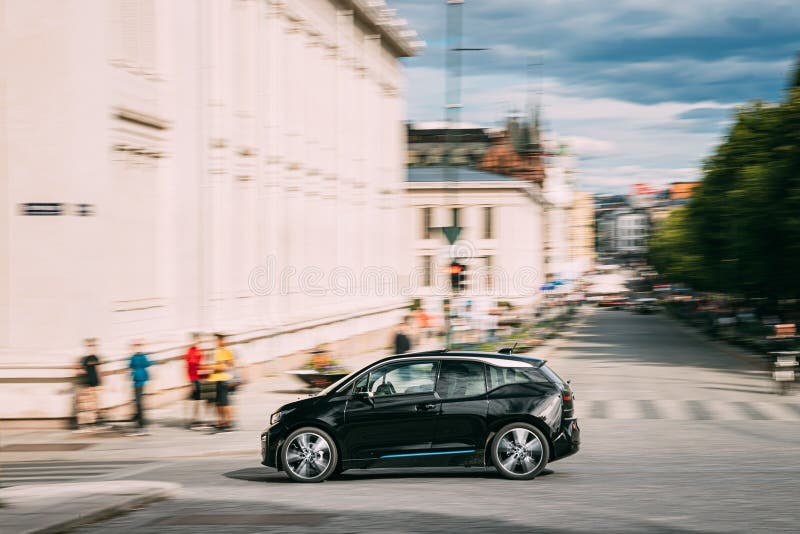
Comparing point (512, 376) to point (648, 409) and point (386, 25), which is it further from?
point (386, 25)

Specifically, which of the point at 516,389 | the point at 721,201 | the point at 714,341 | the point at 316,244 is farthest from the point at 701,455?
the point at 714,341

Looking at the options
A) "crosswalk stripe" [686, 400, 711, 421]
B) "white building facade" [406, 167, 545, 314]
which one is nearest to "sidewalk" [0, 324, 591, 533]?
"crosswalk stripe" [686, 400, 711, 421]

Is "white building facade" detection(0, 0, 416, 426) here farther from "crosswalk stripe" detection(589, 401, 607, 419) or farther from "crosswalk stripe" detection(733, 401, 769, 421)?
"crosswalk stripe" detection(733, 401, 769, 421)

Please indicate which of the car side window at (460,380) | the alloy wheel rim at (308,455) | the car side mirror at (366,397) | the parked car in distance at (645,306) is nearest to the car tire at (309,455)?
the alloy wheel rim at (308,455)

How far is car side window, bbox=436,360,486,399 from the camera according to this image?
1309 cm

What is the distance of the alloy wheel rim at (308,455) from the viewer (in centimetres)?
1311

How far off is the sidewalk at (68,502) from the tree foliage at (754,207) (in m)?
27.0

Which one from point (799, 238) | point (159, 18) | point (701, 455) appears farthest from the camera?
point (799, 238)

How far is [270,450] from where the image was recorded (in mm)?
13328

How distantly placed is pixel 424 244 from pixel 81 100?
7227 centimetres

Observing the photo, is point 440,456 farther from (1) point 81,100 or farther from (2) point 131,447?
(1) point 81,100

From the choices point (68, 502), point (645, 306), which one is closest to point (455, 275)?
point (68, 502)

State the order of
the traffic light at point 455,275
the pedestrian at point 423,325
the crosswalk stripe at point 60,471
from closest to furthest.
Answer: the crosswalk stripe at point 60,471 < the traffic light at point 455,275 < the pedestrian at point 423,325

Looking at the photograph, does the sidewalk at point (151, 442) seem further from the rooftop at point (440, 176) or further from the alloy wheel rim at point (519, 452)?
Answer: the rooftop at point (440, 176)
